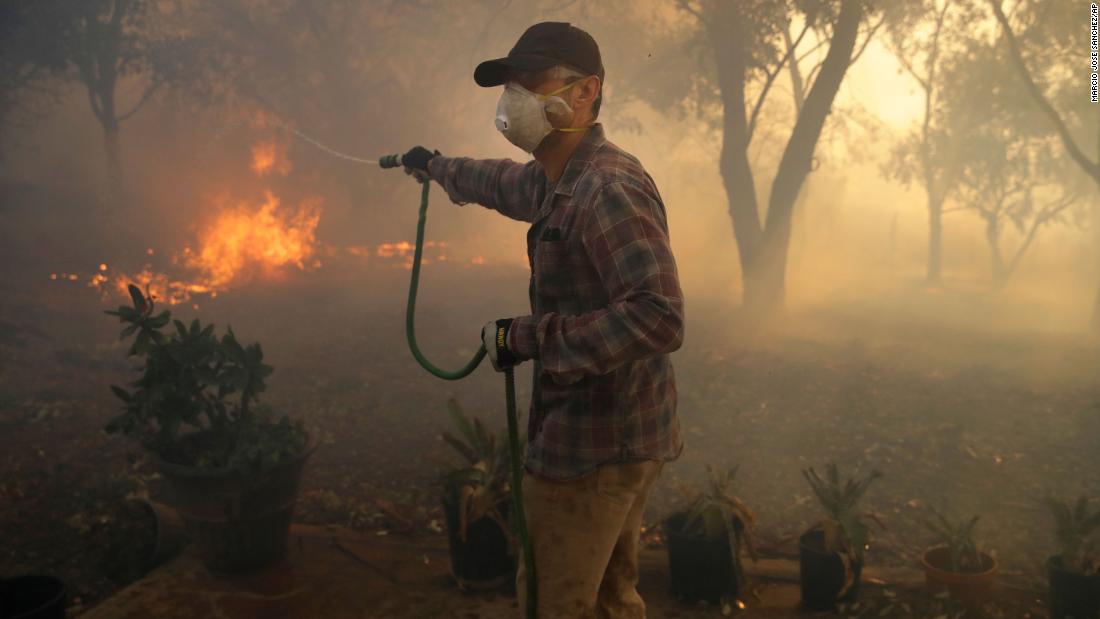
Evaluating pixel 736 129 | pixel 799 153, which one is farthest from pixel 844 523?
pixel 736 129

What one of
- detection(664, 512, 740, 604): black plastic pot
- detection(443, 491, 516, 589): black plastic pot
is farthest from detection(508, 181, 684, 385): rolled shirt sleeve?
detection(664, 512, 740, 604): black plastic pot

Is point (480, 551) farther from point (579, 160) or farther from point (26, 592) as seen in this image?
point (579, 160)

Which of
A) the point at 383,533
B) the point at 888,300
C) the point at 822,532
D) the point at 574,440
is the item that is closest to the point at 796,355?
the point at 822,532

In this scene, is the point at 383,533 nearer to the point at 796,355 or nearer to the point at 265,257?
the point at 796,355

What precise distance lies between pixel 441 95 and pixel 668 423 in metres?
21.3

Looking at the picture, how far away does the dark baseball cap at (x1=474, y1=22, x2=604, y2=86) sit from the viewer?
9.91 feet

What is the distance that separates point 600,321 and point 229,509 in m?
3.66

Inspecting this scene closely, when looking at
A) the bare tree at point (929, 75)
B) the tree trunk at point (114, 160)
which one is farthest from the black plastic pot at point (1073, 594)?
the tree trunk at point (114, 160)

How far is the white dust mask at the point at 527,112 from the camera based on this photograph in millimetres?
3076

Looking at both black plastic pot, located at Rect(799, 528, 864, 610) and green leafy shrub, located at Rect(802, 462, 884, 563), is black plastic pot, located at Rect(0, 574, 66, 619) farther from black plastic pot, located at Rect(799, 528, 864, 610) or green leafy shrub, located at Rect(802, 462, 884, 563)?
green leafy shrub, located at Rect(802, 462, 884, 563)

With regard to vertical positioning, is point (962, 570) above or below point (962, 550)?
below

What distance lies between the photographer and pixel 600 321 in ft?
8.71

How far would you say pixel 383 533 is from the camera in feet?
20.4

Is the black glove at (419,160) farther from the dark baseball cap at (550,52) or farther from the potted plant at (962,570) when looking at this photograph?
the potted plant at (962,570)
